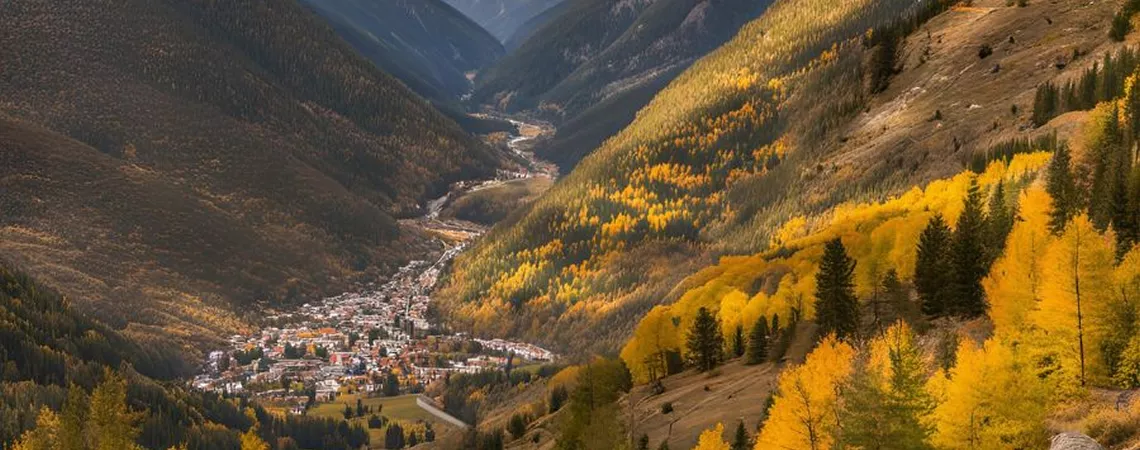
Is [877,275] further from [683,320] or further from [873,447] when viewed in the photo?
[873,447]

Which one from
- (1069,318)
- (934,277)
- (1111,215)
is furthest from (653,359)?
(1069,318)

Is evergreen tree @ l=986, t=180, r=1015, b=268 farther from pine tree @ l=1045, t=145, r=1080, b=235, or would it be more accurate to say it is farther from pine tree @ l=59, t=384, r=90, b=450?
pine tree @ l=59, t=384, r=90, b=450

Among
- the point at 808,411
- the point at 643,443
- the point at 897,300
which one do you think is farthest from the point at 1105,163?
the point at 643,443

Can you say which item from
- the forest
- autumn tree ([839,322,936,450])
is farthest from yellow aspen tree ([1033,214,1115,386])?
autumn tree ([839,322,936,450])

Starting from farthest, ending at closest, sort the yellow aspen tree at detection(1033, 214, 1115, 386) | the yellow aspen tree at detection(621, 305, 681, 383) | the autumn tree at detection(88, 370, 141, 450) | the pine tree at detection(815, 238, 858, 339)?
the yellow aspen tree at detection(621, 305, 681, 383) < the autumn tree at detection(88, 370, 141, 450) < the pine tree at detection(815, 238, 858, 339) < the yellow aspen tree at detection(1033, 214, 1115, 386)

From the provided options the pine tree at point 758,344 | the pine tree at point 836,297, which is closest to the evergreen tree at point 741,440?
the pine tree at point 836,297

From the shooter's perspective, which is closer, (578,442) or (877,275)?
(578,442)
